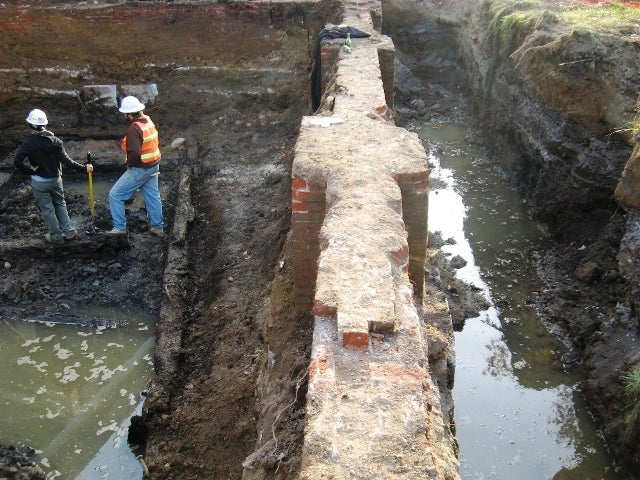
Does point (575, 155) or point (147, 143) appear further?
point (575, 155)

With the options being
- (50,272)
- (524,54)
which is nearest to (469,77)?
(524,54)

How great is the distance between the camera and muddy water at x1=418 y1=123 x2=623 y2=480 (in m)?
4.86

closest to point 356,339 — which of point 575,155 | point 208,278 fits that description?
point 208,278

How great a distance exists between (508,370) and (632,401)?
4.01ft

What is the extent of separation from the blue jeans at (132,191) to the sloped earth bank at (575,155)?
11.6ft

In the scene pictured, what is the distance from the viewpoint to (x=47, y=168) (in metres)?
6.18

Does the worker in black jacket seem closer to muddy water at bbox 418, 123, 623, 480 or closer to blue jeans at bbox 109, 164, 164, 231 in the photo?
blue jeans at bbox 109, 164, 164, 231

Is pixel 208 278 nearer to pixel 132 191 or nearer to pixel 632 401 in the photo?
pixel 132 191

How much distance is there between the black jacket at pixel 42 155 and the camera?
6.02 m

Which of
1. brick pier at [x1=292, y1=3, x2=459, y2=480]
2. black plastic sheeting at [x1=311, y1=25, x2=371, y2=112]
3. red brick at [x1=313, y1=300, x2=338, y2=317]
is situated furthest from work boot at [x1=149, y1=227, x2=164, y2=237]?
red brick at [x1=313, y1=300, x2=338, y2=317]

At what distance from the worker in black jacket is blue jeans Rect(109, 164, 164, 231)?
41 cm

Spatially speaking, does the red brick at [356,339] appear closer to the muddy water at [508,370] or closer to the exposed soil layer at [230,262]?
the exposed soil layer at [230,262]

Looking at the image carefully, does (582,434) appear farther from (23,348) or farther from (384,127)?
(23,348)

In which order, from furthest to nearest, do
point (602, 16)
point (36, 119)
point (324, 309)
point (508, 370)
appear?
point (602, 16) → point (36, 119) → point (508, 370) → point (324, 309)
